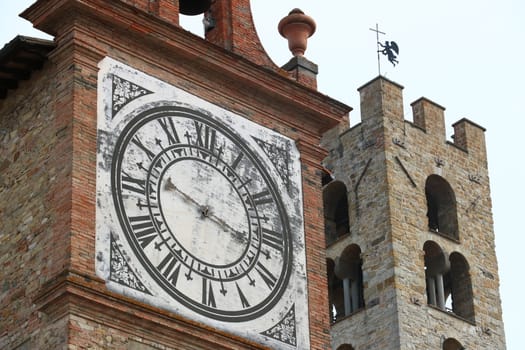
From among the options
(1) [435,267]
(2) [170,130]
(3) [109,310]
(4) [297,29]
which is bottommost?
(3) [109,310]

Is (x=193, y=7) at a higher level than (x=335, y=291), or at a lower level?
lower

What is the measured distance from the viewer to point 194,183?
2617 centimetres

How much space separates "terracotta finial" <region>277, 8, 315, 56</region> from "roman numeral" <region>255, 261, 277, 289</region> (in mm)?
4143

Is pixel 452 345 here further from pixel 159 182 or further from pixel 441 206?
pixel 159 182

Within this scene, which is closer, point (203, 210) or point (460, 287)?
point (203, 210)

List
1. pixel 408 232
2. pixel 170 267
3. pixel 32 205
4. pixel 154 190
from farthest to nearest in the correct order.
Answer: pixel 408 232 < pixel 154 190 < pixel 32 205 < pixel 170 267

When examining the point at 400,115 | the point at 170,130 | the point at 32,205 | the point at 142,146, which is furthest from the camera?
the point at 400,115

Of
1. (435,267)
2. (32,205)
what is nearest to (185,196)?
(32,205)

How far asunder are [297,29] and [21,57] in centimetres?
487

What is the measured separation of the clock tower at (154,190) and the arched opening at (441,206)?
18095mm

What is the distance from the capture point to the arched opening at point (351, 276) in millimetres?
44562

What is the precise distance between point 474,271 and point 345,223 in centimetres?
319

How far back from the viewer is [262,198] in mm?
27094

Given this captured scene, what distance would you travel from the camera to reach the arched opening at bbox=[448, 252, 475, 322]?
45.1 meters
